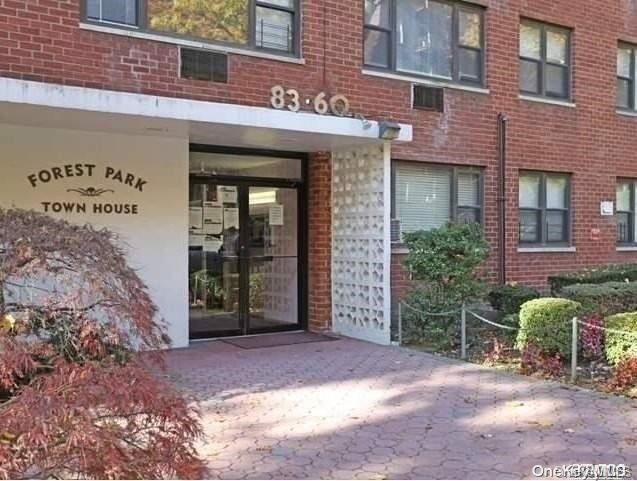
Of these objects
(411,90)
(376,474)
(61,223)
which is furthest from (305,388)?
(411,90)

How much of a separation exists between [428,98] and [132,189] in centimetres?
482

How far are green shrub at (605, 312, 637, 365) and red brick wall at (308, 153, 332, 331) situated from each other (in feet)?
14.0

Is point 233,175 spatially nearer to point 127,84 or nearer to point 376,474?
point 127,84

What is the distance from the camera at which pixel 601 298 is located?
9.18 meters

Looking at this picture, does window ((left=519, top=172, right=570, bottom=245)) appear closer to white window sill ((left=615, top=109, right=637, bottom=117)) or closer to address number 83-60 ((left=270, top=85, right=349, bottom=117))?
white window sill ((left=615, top=109, right=637, bottom=117))

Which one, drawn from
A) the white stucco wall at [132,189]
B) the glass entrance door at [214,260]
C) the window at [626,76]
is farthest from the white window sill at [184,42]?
the window at [626,76]

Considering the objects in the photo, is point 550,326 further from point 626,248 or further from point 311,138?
point 626,248

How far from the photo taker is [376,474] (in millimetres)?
4766

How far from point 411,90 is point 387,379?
16.7ft

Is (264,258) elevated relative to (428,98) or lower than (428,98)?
lower

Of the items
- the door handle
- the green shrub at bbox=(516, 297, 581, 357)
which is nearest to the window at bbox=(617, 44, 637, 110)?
the green shrub at bbox=(516, 297, 581, 357)

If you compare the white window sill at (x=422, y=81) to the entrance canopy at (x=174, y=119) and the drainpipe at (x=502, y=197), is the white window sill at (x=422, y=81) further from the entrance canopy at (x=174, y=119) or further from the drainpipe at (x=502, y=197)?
the entrance canopy at (x=174, y=119)

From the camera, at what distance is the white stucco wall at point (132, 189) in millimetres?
8500

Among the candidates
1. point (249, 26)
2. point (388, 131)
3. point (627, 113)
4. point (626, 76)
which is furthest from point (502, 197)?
point (249, 26)
